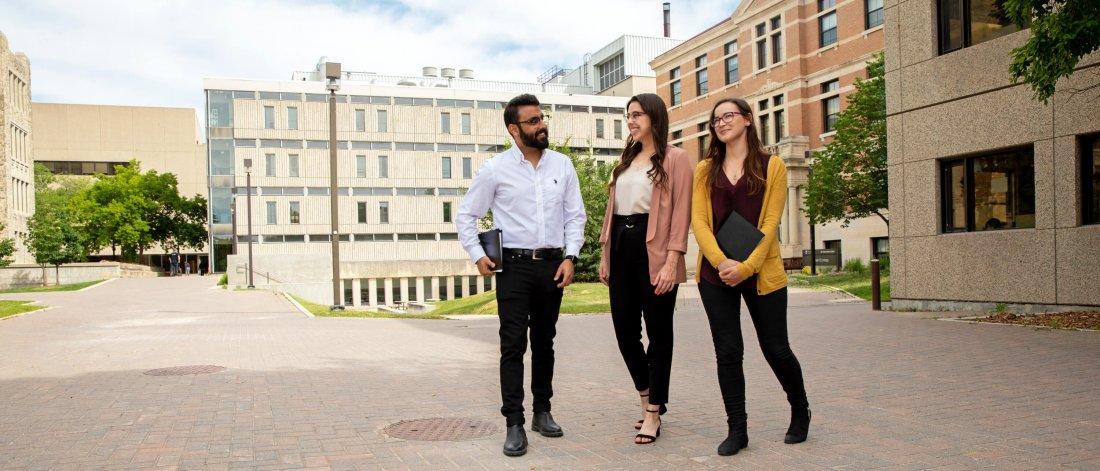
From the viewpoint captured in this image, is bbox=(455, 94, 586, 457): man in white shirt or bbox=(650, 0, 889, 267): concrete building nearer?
bbox=(455, 94, 586, 457): man in white shirt

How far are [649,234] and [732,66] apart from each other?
41.6 metres

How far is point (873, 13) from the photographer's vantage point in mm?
35250

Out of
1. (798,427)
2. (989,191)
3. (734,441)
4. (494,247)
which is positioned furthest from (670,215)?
(989,191)

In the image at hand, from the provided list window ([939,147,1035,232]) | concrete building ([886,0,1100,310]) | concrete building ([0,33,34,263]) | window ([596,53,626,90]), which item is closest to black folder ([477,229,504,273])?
concrete building ([886,0,1100,310])

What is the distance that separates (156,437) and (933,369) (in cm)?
633

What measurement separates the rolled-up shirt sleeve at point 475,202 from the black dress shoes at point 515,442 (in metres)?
0.98

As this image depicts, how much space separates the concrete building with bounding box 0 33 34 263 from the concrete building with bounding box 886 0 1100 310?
55.4 m

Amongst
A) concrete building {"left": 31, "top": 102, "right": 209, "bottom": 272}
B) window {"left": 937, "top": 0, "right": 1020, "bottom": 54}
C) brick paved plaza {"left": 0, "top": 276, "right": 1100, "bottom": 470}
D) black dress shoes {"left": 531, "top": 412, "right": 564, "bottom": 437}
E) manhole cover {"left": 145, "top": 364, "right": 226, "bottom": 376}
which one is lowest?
manhole cover {"left": 145, "top": 364, "right": 226, "bottom": 376}

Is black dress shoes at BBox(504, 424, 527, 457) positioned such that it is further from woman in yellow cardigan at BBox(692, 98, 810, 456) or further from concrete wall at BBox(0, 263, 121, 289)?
concrete wall at BBox(0, 263, 121, 289)

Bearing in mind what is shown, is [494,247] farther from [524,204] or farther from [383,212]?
[383,212]

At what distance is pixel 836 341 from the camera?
420 inches

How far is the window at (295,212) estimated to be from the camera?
5769 centimetres

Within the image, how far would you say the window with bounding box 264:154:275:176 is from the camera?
5775cm

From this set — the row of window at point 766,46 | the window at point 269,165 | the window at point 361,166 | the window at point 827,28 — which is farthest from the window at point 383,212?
the window at point 827,28
